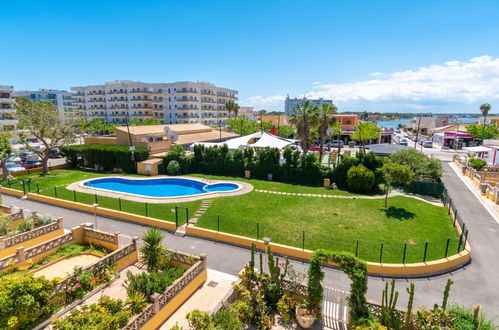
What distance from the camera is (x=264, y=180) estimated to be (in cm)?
3212

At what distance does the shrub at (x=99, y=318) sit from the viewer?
819 centimetres

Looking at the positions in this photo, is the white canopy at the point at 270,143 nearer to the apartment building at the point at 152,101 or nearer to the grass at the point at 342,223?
the grass at the point at 342,223

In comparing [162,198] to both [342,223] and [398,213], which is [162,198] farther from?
[398,213]

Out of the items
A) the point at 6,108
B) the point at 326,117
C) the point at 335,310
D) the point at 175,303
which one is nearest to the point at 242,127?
the point at 326,117

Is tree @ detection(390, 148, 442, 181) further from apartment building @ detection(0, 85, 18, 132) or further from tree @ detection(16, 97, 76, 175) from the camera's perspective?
apartment building @ detection(0, 85, 18, 132)

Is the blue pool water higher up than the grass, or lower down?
lower down

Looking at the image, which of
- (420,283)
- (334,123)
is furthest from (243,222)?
(334,123)

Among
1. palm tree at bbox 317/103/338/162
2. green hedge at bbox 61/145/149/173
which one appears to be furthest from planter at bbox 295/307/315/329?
green hedge at bbox 61/145/149/173

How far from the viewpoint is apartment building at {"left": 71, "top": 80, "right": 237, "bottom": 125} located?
82.3m

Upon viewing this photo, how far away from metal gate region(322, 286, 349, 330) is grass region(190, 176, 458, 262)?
378 centimetres

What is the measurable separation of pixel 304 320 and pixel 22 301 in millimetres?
9328

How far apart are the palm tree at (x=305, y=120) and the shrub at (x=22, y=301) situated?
29.5 metres

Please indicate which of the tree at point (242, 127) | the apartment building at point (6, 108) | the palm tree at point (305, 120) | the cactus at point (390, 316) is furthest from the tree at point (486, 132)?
the apartment building at point (6, 108)

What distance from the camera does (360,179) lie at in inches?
1040
